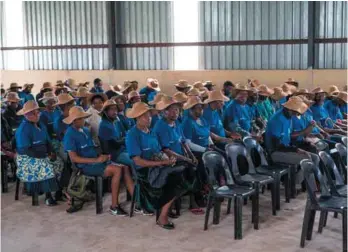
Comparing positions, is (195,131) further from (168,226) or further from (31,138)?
(31,138)

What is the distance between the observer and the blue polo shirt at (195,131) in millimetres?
6668

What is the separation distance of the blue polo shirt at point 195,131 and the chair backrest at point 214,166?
39.8 inches

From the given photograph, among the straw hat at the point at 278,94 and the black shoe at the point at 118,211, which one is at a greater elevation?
the straw hat at the point at 278,94

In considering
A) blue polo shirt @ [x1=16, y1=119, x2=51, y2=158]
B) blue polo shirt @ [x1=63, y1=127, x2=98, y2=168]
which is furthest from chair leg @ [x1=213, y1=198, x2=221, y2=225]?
blue polo shirt @ [x1=16, y1=119, x2=51, y2=158]

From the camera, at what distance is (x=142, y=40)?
48.6 feet

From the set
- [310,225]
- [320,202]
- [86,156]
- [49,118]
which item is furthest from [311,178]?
[49,118]

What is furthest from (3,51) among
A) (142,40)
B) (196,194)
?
(196,194)

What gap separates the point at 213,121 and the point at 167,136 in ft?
4.24

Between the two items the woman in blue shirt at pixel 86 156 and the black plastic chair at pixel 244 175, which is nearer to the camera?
the black plastic chair at pixel 244 175

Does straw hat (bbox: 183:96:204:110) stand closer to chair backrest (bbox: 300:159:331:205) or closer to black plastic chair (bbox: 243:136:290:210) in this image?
black plastic chair (bbox: 243:136:290:210)

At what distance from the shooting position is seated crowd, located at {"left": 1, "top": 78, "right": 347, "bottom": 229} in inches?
235

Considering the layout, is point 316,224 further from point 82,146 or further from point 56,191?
point 56,191

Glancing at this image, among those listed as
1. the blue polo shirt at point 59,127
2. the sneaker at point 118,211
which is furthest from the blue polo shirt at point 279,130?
the blue polo shirt at point 59,127

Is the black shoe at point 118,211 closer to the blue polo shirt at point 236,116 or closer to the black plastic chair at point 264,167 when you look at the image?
the black plastic chair at point 264,167
